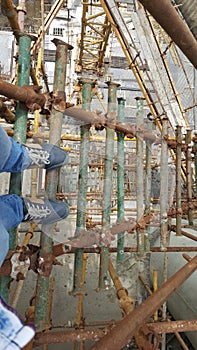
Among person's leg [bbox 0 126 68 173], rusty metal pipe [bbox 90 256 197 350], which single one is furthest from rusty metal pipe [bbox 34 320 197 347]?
person's leg [bbox 0 126 68 173]

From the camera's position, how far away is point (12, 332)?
71 cm

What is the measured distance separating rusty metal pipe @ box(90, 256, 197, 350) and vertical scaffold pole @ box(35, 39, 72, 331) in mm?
665

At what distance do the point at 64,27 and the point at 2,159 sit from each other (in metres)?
21.8

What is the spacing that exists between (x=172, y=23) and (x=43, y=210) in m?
1.37

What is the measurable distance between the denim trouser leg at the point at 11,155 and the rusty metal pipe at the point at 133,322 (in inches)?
42.7

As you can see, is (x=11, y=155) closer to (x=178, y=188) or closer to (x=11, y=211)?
(x=11, y=211)

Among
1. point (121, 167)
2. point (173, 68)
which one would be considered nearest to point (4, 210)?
point (121, 167)

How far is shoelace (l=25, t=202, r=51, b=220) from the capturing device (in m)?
1.80

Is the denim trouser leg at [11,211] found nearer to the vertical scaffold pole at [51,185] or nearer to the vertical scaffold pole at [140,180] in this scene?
the vertical scaffold pole at [51,185]

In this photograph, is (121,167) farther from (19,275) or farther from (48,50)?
(48,50)

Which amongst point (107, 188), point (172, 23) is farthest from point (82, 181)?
point (172, 23)

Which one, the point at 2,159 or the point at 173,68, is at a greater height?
the point at 173,68

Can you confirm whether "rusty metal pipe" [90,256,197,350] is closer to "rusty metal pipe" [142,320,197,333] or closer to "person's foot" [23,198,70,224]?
"rusty metal pipe" [142,320,197,333]

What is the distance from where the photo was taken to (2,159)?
1555 mm
